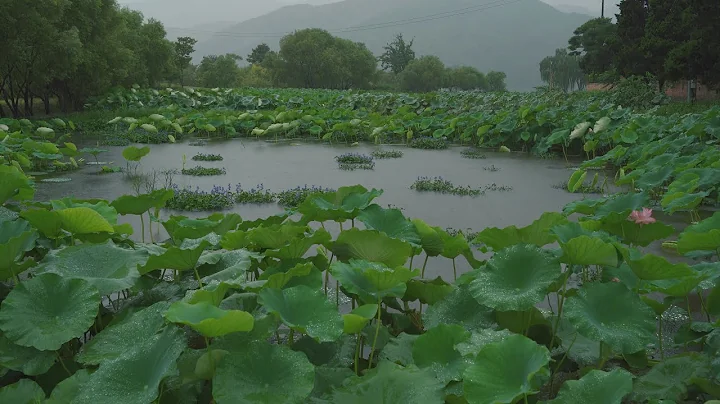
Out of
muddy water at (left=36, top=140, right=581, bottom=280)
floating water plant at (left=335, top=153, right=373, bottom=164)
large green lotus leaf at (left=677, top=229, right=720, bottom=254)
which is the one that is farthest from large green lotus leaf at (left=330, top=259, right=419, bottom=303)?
floating water plant at (left=335, top=153, right=373, bottom=164)

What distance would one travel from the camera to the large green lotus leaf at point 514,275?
4.87ft

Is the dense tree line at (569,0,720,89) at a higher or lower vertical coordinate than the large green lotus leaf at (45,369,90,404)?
higher

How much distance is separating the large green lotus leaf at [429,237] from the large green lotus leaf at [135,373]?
0.99 meters

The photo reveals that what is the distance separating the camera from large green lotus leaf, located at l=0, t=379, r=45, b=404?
131 cm

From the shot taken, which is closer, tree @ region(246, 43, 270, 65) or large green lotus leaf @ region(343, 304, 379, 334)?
large green lotus leaf @ region(343, 304, 379, 334)

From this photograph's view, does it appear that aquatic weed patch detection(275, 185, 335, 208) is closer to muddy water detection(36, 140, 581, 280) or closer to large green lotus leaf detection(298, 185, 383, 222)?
muddy water detection(36, 140, 581, 280)

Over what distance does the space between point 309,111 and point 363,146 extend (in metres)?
2.65

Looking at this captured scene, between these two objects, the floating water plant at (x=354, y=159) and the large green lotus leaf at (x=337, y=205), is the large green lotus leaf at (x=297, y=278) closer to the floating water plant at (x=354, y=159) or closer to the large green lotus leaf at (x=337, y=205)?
the large green lotus leaf at (x=337, y=205)

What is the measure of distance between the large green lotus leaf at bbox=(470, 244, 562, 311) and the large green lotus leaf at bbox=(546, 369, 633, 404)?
0.90 feet

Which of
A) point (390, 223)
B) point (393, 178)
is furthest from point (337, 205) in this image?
point (393, 178)

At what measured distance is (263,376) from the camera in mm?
1236

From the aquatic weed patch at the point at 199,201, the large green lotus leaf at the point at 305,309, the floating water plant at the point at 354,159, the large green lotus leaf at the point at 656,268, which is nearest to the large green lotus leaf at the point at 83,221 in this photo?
the large green lotus leaf at the point at 305,309

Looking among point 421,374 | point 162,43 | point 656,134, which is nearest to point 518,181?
point 656,134

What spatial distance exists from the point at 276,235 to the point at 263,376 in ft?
2.29
